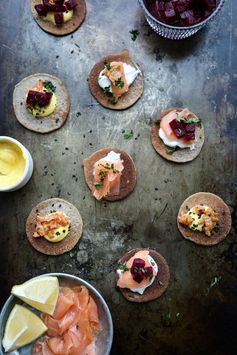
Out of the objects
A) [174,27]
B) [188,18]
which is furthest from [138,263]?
[188,18]

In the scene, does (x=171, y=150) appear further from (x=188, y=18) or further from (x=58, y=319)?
(x=58, y=319)

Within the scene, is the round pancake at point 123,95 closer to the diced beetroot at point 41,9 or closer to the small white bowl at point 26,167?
the diced beetroot at point 41,9

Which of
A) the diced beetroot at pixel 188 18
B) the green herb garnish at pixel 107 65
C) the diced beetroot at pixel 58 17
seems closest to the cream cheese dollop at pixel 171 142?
the green herb garnish at pixel 107 65

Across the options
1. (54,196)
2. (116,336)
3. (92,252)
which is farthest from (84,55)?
(116,336)

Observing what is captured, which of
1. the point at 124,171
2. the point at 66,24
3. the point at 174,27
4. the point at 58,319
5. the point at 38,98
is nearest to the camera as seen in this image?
the point at 58,319

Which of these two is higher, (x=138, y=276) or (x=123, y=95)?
(x=123, y=95)

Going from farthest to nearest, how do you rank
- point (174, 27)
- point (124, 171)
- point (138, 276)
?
point (124, 171) → point (174, 27) → point (138, 276)
